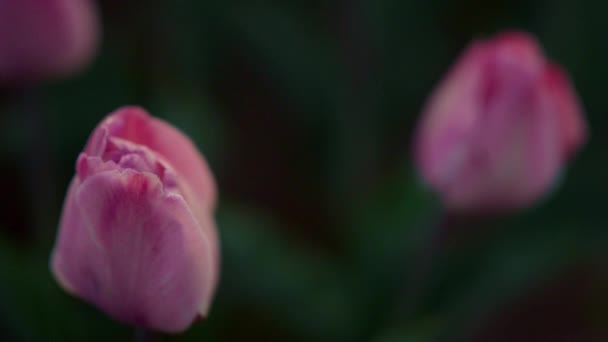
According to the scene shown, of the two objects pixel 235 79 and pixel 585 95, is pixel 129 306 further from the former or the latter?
pixel 585 95

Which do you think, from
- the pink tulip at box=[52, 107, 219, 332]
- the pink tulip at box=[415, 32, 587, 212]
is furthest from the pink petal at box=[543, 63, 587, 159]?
the pink tulip at box=[52, 107, 219, 332]

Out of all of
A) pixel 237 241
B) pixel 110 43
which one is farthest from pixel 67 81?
pixel 237 241

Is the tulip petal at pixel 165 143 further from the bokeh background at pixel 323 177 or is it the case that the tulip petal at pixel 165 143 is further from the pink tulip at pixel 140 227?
the bokeh background at pixel 323 177

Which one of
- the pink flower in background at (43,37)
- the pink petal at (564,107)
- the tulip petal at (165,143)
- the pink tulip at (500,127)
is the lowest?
the tulip petal at (165,143)

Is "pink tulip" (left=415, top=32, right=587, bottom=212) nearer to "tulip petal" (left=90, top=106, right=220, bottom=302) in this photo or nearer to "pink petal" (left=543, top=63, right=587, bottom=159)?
"pink petal" (left=543, top=63, right=587, bottom=159)

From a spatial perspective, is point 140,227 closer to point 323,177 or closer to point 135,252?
point 135,252

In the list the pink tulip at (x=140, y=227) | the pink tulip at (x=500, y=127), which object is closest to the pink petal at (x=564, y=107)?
the pink tulip at (x=500, y=127)
